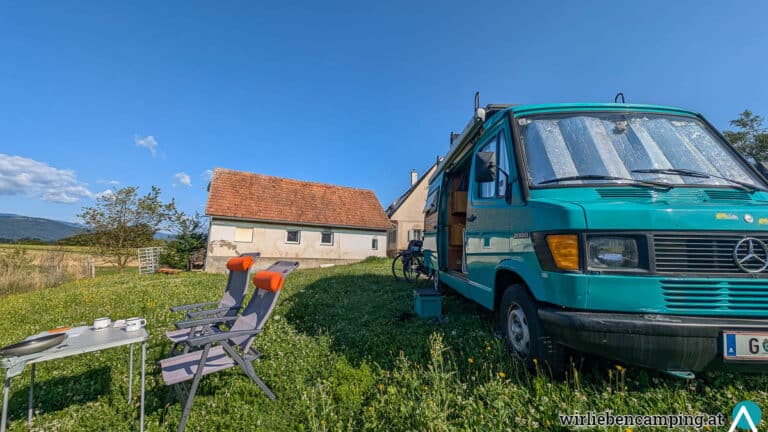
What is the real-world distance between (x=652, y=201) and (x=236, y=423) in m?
3.65

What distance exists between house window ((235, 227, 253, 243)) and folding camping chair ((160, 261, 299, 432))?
51.6 ft

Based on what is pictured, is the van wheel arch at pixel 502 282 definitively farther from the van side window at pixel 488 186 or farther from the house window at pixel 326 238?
the house window at pixel 326 238

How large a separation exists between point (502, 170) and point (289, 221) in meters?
17.8

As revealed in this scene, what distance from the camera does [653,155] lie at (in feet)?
9.32

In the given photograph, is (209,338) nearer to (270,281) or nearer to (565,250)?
(270,281)

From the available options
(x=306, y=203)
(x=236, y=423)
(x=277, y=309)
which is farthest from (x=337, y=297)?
(x=306, y=203)

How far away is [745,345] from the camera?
1.84 meters

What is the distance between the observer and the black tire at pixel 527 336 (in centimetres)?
239

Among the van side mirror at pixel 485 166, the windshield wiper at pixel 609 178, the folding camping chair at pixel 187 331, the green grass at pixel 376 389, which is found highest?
the van side mirror at pixel 485 166

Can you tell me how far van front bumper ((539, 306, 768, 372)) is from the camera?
6.13 feet

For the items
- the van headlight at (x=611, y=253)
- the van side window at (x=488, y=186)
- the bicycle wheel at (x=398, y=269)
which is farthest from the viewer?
the bicycle wheel at (x=398, y=269)

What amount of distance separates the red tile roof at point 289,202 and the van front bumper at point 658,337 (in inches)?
725

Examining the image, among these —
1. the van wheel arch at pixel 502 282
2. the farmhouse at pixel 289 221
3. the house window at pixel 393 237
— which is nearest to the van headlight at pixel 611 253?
the van wheel arch at pixel 502 282

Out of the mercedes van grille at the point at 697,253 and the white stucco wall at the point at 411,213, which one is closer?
the mercedes van grille at the point at 697,253
